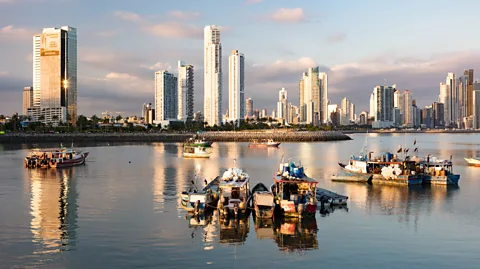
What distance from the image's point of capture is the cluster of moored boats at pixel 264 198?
Answer: 3562 centimetres

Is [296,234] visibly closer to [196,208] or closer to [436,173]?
[196,208]

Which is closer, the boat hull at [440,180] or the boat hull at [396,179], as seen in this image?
the boat hull at [396,179]

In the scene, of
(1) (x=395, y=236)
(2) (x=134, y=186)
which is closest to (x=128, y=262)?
(1) (x=395, y=236)

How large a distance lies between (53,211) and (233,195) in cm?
1589

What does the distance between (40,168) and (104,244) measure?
5376 cm

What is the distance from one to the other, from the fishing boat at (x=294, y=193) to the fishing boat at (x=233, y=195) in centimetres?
284

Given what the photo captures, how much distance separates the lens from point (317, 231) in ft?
106

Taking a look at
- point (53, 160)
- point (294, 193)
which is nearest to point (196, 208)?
point (294, 193)

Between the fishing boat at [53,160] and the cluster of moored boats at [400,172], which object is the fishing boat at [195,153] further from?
the cluster of moored boats at [400,172]

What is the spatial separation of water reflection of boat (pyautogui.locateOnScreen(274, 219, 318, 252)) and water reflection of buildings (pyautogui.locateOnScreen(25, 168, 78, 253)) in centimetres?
1370

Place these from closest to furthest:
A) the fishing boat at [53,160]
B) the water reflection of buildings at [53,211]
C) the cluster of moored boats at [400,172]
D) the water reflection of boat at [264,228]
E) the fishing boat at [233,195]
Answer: the water reflection of buildings at [53,211] → the water reflection of boat at [264,228] → the fishing boat at [233,195] → the cluster of moored boats at [400,172] → the fishing boat at [53,160]

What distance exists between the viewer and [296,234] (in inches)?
1236

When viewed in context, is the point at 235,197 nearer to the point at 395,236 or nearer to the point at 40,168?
the point at 395,236

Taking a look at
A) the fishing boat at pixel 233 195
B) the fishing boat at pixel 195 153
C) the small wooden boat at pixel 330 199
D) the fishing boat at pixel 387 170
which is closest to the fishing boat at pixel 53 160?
the fishing boat at pixel 195 153
